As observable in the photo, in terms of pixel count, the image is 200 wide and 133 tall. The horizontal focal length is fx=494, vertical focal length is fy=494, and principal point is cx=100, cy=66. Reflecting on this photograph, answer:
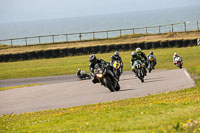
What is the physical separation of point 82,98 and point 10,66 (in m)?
26.4

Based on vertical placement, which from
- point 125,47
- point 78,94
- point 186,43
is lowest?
point 78,94

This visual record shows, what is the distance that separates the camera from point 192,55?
39500mm

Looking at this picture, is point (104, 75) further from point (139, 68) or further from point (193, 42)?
point (193, 42)

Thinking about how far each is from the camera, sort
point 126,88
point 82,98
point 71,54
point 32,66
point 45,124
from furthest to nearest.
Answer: point 71,54 < point 32,66 < point 126,88 < point 82,98 < point 45,124

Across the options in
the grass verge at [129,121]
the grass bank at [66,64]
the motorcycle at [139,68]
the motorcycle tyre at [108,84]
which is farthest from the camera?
the grass bank at [66,64]

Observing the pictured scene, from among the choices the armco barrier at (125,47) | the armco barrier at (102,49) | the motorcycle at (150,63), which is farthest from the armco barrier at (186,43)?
the motorcycle at (150,63)

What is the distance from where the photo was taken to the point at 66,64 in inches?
1660

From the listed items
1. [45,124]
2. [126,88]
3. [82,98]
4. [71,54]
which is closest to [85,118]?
[45,124]

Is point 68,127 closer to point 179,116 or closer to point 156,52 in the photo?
point 179,116

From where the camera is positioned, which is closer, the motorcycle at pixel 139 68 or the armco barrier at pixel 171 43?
the motorcycle at pixel 139 68

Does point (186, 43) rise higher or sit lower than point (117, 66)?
higher

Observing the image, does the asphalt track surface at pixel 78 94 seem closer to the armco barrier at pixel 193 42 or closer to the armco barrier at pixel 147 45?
the armco barrier at pixel 193 42

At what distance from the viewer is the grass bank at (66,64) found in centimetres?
3703

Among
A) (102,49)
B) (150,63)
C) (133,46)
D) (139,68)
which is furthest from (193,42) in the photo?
(139,68)
